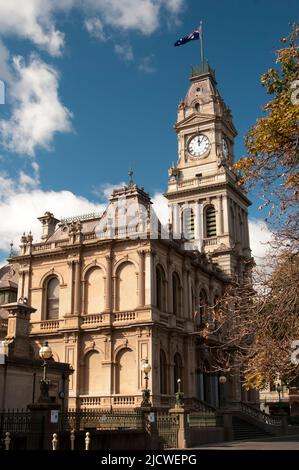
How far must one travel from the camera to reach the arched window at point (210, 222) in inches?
2174

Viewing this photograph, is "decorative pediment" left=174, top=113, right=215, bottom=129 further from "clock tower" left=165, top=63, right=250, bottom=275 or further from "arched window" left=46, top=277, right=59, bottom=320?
"arched window" left=46, top=277, right=59, bottom=320

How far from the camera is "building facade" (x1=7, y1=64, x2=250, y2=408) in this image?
119ft

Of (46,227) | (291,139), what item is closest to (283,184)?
(291,139)

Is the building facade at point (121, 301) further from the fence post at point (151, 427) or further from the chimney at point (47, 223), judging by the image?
the fence post at point (151, 427)

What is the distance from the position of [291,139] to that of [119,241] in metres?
25.2

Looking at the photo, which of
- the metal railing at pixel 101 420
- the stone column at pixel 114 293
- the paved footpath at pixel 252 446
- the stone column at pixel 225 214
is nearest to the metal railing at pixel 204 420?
the paved footpath at pixel 252 446

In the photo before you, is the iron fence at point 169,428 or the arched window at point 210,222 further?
the arched window at point 210,222

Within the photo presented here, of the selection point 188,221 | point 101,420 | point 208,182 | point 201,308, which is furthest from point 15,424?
point 208,182

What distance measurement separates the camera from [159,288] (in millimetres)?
38844

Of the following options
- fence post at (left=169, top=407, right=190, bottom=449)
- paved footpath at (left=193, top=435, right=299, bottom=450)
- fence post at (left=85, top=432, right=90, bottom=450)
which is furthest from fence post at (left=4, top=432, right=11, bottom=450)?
paved footpath at (left=193, top=435, right=299, bottom=450)

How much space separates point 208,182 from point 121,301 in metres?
21.9

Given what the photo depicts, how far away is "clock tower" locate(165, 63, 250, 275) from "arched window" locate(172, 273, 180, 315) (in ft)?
36.9

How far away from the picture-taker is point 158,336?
36500 millimetres
